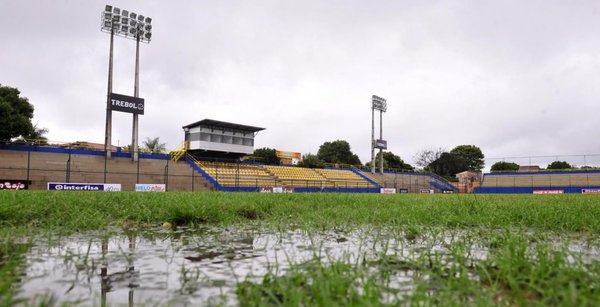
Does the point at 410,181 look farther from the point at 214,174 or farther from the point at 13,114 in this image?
the point at 13,114

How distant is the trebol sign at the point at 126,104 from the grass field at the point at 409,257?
100 feet

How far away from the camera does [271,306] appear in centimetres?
206

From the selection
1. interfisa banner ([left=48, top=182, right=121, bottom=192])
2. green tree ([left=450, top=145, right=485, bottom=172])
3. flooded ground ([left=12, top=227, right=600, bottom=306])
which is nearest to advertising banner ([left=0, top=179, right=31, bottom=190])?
interfisa banner ([left=48, top=182, right=121, bottom=192])

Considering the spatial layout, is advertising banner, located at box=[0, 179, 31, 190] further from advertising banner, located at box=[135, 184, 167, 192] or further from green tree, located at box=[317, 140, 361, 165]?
green tree, located at box=[317, 140, 361, 165]

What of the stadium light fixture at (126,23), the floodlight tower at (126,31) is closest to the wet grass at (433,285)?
the floodlight tower at (126,31)

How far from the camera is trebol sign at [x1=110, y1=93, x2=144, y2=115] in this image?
35.8m

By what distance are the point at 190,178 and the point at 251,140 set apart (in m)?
19.9

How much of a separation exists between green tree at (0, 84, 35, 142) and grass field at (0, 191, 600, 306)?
3893 centimetres

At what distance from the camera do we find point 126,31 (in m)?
38.8

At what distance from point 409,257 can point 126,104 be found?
125ft

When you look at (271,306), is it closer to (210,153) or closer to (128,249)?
(128,249)

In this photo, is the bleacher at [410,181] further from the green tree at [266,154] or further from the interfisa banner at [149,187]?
the interfisa banner at [149,187]

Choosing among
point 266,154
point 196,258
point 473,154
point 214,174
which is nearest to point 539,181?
point 473,154

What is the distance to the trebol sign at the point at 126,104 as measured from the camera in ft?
117
